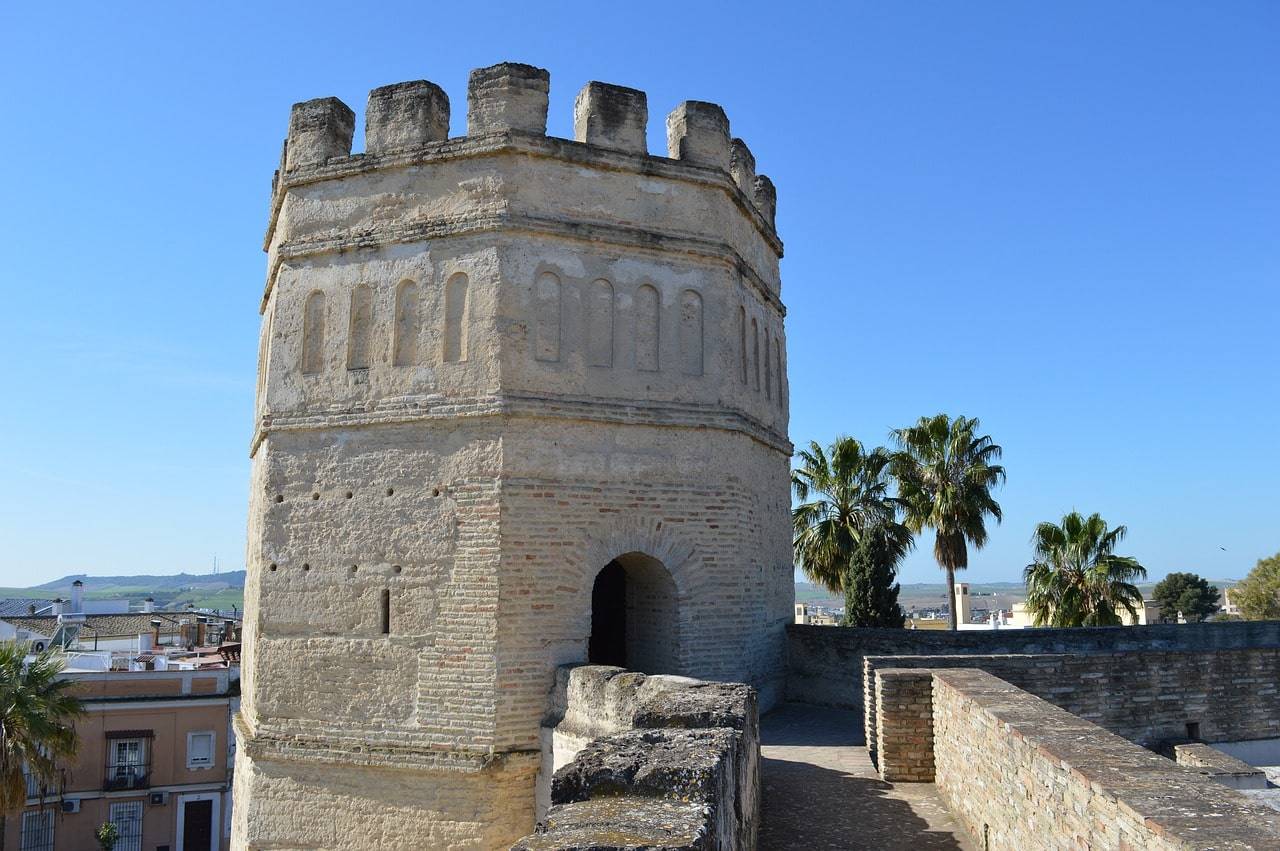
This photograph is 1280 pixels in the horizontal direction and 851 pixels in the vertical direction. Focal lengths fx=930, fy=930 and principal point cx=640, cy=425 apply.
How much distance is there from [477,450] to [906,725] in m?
5.48

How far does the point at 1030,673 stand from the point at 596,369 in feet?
19.8

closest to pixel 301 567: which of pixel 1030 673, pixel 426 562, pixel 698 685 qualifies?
pixel 426 562

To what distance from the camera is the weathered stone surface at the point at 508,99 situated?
11500 mm

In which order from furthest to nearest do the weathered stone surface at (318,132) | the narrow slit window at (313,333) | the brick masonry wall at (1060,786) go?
the weathered stone surface at (318,132) → the narrow slit window at (313,333) → the brick masonry wall at (1060,786)

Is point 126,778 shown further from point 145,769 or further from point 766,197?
point 766,197

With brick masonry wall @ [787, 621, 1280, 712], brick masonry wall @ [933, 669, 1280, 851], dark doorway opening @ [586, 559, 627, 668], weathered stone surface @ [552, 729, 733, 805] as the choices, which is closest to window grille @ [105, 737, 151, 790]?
dark doorway opening @ [586, 559, 627, 668]

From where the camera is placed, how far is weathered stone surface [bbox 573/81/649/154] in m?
11.8

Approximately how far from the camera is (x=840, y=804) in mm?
8156

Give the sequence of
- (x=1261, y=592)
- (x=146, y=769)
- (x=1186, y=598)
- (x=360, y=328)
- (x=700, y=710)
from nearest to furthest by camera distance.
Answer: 1. (x=700, y=710)
2. (x=360, y=328)
3. (x=146, y=769)
4. (x=1261, y=592)
5. (x=1186, y=598)

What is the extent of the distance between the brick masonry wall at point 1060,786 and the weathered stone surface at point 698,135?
7335 millimetres

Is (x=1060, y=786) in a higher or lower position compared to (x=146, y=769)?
higher

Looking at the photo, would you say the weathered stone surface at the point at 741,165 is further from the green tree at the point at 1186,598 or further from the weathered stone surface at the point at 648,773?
the green tree at the point at 1186,598

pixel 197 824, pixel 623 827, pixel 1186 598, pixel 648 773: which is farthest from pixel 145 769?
pixel 1186 598

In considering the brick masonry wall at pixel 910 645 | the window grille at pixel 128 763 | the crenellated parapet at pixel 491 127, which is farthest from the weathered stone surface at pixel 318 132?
the window grille at pixel 128 763
